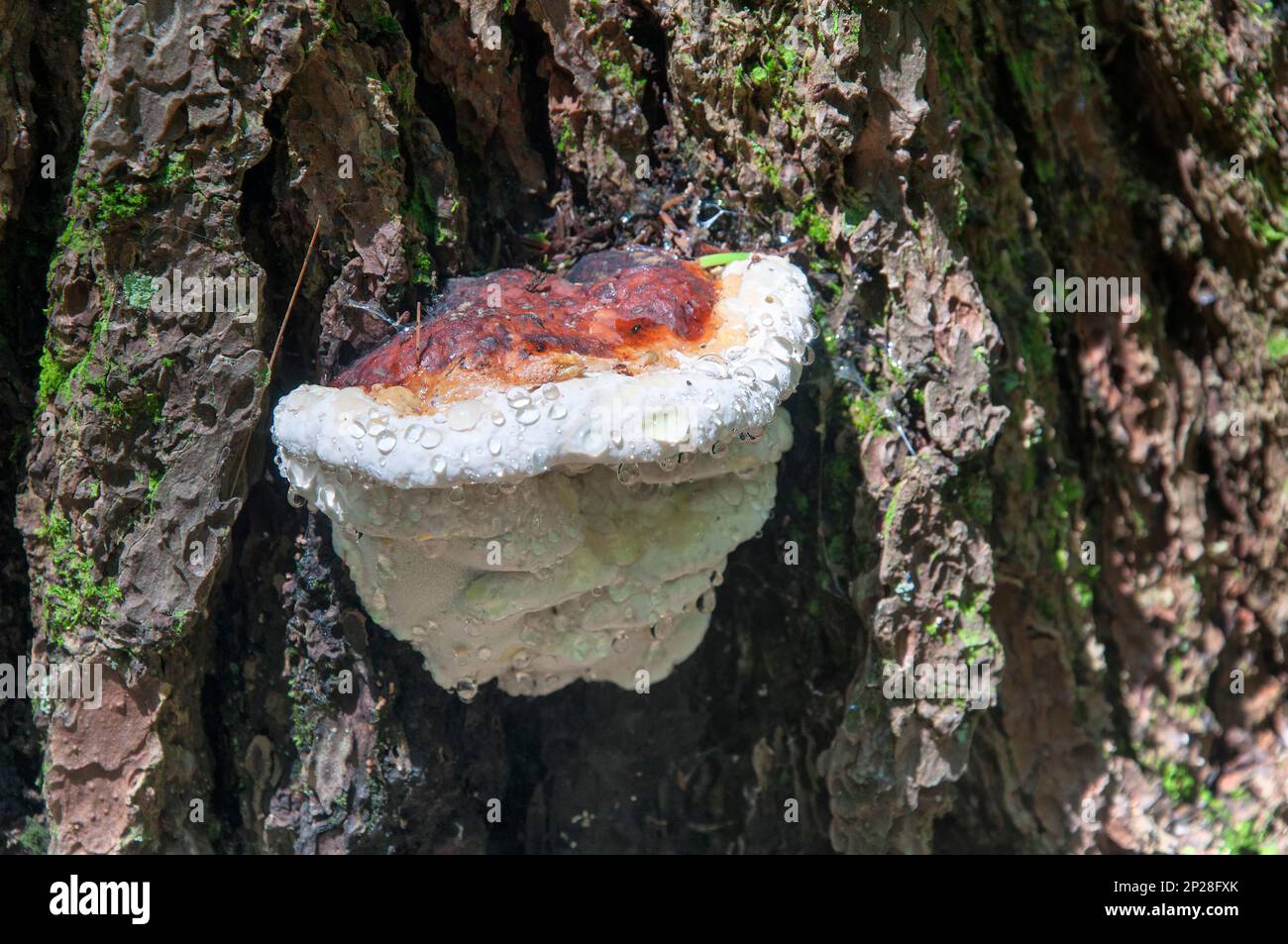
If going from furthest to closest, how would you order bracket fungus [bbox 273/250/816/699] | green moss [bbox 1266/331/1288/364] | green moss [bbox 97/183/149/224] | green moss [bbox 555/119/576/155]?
green moss [bbox 1266/331/1288/364], green moss [bbox 555/119/576/155], green moss [bbox 97/183/149/224], bracket fungus [bbox 273/250/816/699]

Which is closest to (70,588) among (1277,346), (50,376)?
(50,376)

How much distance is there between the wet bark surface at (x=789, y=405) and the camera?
2684 mm

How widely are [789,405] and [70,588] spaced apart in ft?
7.60

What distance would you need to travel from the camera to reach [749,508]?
2.77 m

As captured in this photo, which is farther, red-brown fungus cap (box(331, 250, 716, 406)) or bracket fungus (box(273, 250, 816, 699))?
red-brown fungus cap (box(331, 250, 716, 406))

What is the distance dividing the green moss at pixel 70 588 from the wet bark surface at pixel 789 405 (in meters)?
0.01

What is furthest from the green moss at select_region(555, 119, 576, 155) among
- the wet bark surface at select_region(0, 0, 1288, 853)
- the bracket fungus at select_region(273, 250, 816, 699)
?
the bracket fungus at select_region(273, 250, 816, 699)

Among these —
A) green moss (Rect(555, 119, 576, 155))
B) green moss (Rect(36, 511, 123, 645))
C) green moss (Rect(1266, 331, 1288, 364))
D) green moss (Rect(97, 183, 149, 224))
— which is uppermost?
green moss (Rect(555, 119, 576, 155))

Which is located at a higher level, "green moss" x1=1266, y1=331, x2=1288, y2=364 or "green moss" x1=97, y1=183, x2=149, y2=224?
"green moss" x1=97, y1=183, x2=149, y2=224

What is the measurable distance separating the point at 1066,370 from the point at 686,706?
6.30 ft

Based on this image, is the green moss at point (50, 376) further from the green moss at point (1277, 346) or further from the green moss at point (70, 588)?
the green moss at point (1277, 346)

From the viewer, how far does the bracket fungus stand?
211cm

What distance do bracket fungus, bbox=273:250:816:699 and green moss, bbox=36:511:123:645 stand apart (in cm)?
72

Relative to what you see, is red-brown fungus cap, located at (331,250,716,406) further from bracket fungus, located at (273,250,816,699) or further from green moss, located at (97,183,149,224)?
green moss, located at (97,183,149,224)
